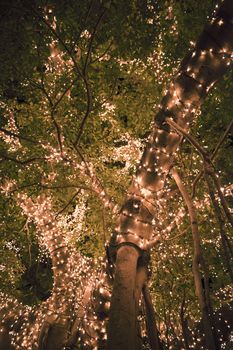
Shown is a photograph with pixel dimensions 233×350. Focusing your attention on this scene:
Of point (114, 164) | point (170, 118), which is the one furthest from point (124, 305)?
point (114, 164)

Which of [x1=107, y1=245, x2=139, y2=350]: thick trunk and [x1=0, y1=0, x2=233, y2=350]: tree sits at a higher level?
[x1=0, y1=0, x2=233, y2=350]: tree

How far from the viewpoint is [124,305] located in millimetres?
2729

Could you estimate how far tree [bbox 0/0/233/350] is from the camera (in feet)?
10.5

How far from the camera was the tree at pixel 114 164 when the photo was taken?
3201 mm

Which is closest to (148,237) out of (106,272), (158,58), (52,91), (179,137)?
(106,272)

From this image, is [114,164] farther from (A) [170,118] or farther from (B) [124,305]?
(B) [124,305]

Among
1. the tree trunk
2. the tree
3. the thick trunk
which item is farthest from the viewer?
the tree trunk

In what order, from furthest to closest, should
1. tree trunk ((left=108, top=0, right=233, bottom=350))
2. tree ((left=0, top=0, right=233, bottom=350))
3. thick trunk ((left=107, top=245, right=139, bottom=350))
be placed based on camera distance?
1. tree trunk ((left=108, top=0, right=233, bottom=350))
2. tree ((left=0, top=0, right=233, bottom=350))
3. thick trunk ((left=107, top=245, right=139, bottom=350))

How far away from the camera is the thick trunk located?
8.10 feet

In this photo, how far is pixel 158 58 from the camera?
6.09 metres

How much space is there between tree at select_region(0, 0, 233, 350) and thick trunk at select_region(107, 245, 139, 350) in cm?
1

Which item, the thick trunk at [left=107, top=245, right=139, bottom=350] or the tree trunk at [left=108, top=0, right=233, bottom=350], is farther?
the tree trunk at [left=108, top=0, right=233, bottom=350]

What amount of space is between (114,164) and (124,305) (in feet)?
19.9

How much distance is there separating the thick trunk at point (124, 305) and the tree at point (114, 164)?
0.01m
